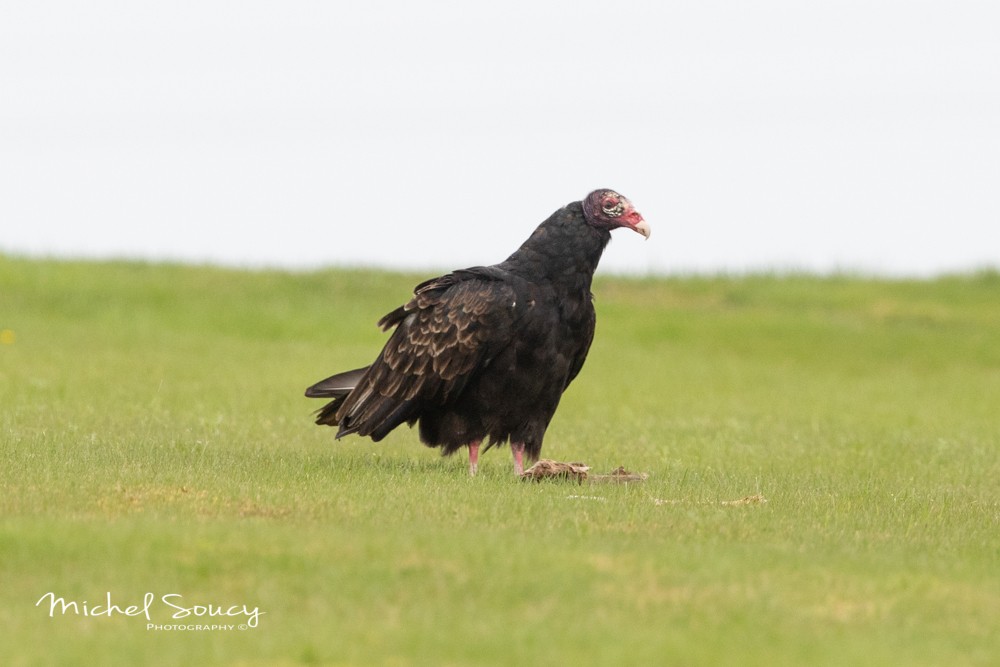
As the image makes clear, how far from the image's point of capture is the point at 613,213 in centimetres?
1182

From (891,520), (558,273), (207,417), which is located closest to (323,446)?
(207,417)

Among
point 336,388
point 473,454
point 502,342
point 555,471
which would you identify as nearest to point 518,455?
point 473,454

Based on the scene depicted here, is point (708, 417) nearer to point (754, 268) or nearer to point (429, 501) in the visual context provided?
point (429, 501)

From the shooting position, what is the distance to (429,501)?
32.1 feet

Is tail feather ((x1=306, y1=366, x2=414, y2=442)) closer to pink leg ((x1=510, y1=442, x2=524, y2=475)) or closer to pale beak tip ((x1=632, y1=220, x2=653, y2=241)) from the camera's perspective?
pink leg ((x1=510, y1=442, x2=524, y2=475))

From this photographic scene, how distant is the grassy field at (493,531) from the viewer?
6566mm
